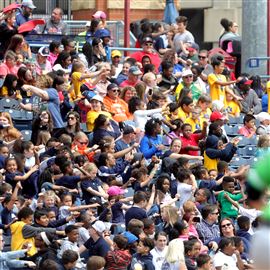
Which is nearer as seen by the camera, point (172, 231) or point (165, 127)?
point (172, 231)

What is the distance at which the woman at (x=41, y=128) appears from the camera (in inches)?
620

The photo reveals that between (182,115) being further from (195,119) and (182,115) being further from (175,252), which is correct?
(175,252)

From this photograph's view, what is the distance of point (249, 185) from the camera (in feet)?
16.2

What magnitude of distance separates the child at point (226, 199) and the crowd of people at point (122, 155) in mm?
19

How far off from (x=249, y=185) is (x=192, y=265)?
328 inches

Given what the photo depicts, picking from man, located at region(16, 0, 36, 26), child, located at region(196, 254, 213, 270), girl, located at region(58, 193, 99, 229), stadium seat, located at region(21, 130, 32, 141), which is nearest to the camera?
child, located at region(196, 254, 213, 270)

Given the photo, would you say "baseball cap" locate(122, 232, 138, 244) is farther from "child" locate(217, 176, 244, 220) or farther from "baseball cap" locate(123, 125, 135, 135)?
"baseball cap" locate(123, 125, 135, 135)

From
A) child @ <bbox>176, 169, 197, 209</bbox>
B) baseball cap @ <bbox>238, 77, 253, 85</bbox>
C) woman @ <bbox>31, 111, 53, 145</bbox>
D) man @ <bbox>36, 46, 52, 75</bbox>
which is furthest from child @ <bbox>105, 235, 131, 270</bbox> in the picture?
baseball cap @ <bbox>238, 77, 253, 85</bbox>

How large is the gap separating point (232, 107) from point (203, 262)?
24.4 ft

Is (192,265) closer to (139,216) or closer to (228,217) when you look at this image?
(139,216)

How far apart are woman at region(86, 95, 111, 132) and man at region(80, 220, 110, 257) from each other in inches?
159

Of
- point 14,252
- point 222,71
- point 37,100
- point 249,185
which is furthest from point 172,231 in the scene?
point 249,185

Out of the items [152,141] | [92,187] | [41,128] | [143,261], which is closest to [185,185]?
[152,141]

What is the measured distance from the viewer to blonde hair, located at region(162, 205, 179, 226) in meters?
14.3
